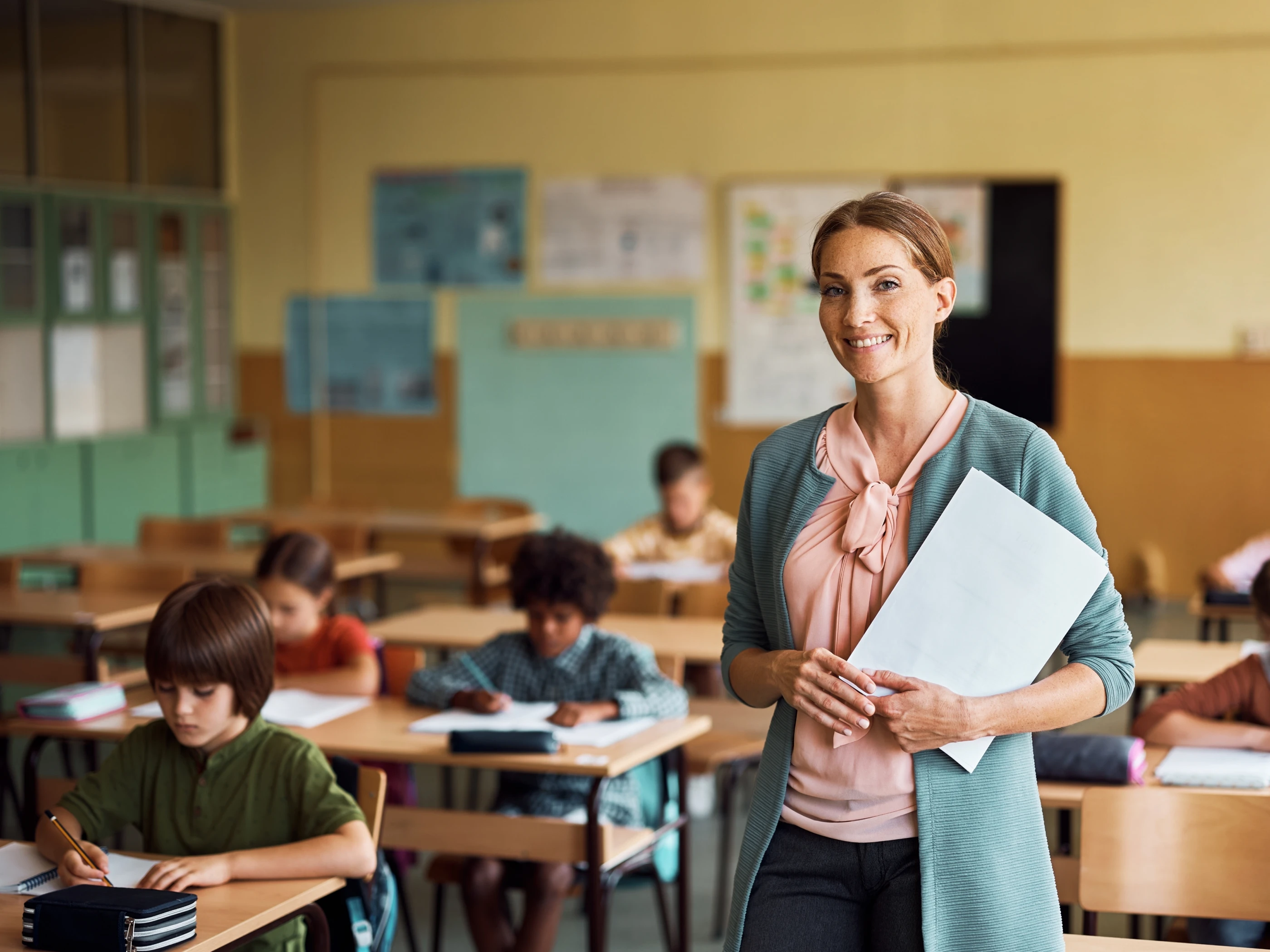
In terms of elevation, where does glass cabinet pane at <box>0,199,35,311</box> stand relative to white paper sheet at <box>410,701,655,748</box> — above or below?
above

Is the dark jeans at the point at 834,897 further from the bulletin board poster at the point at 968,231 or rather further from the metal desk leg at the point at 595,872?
the bulletin board poster at the point at 968,231

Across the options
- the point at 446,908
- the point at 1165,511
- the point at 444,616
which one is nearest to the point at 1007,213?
the point at 1165,511

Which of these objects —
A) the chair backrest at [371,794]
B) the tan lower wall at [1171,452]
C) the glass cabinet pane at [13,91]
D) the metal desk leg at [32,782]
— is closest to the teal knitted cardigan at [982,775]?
A: the chair backrest at [371,794]

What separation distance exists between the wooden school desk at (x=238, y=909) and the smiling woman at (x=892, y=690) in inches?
27.1

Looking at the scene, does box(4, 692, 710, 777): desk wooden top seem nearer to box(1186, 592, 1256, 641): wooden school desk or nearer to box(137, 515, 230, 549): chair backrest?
box(1186, 592, 1256, 641): wooden school desk

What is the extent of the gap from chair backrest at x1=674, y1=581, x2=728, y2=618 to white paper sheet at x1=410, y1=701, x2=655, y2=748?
1.37m

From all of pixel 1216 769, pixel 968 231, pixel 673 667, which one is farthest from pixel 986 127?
pixel 1216 769

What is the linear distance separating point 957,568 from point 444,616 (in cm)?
305

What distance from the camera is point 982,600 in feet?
4.57

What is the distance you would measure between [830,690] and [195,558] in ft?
14.3

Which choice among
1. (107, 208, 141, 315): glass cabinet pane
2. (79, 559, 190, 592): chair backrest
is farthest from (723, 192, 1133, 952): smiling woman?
(107, 208, 141, 315): glass cabinet pane

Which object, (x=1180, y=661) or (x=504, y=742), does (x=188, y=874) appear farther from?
(x=1180, y=661)

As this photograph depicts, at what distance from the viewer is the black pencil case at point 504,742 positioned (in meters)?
2.60

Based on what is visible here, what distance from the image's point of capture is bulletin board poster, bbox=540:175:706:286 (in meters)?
7.78
